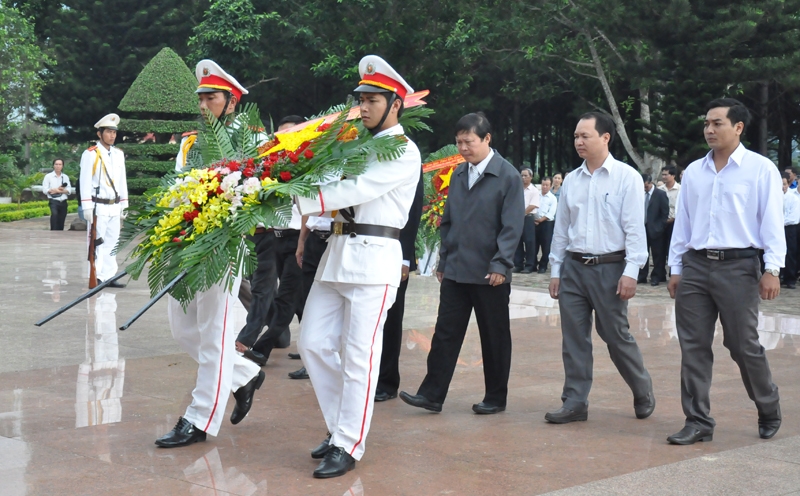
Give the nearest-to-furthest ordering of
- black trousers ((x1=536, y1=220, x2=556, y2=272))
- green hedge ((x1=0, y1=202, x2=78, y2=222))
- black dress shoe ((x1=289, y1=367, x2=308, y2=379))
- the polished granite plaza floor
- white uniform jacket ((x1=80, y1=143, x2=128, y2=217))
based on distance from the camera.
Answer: the polished granite plaza floor < black dress shoe ((x1=289, y1=367, x2=308, y2=379)) < white uniform jacket ((x1=80, y1=143, x2=128, y2=217)) < black trousers ((x1=536, y1=220, x2=556, y2=272)) < green hedge ((x1=0, y1=202, x2=78, y2=222))

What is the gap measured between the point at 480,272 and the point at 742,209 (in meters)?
1.46

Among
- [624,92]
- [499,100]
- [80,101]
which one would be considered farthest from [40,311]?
[80,101]

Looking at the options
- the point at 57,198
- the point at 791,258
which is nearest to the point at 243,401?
the point at 791,258

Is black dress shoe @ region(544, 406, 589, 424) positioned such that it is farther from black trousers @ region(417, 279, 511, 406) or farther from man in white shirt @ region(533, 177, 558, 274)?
man in white shirt @ region(533, 177, 558, 274)

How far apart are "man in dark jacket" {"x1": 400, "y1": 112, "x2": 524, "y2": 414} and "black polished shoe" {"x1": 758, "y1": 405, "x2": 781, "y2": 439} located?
1394 mm

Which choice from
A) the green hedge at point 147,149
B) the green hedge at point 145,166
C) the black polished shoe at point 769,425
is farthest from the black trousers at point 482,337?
the green hedge at point 145,166

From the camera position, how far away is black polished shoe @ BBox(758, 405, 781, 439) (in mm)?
5145

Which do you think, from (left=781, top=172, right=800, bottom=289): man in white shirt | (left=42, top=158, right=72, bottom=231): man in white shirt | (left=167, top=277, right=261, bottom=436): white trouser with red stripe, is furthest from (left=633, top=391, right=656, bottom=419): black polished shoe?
(left=42, top=158, right=72, bottom=231): man in white shirt

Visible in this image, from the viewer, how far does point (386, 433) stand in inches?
204

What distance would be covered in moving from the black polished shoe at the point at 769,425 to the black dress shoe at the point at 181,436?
2889 mm

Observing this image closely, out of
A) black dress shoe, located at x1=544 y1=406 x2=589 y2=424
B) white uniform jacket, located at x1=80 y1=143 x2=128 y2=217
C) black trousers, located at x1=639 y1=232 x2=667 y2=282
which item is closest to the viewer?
black dress shoe, located at x1=544 y1=406 x2=589 y2=424

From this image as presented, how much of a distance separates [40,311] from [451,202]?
5104 mm

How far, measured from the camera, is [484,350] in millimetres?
5746

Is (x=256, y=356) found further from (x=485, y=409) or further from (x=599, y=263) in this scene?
(x=599, y=263)
